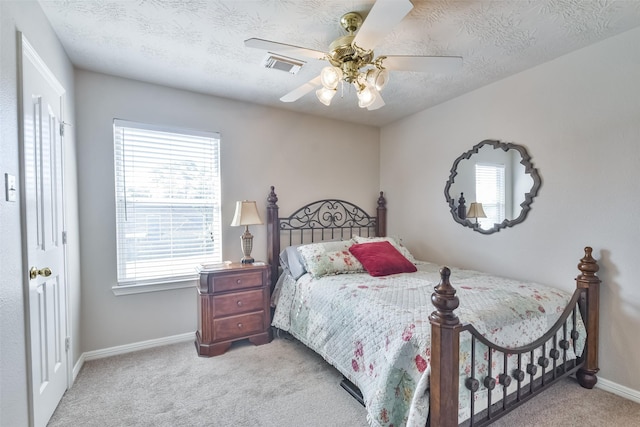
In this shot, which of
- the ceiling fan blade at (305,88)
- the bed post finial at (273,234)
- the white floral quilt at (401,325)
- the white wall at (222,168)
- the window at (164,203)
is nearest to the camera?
the white floral quilt at (401,325)

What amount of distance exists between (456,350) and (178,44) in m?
2.58

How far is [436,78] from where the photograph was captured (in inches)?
105

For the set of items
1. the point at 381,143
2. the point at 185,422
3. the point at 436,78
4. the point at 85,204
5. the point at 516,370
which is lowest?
the point at 185,422

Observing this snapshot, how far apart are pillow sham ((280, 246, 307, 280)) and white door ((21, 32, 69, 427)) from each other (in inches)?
68.9

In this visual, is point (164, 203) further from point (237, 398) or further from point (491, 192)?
point (491, 192)

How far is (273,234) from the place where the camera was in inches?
131

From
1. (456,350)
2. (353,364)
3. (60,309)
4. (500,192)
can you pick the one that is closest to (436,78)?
(500,192)

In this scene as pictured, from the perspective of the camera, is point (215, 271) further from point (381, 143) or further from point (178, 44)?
point (381, 143)

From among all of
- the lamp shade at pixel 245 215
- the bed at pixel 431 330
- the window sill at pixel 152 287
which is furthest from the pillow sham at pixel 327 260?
the window sill at pixel 152 287

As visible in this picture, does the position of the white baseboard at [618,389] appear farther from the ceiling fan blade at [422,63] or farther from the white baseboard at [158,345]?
the ceiling fan blade at [422,63]

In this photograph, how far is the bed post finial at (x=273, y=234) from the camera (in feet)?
10.9

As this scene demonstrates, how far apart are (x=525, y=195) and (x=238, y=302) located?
2.68 metres

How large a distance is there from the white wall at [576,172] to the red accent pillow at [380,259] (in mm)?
703

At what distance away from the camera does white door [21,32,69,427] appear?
152 cm
